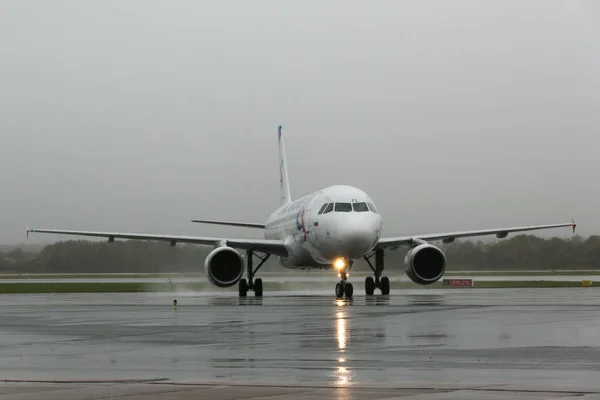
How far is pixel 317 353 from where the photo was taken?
48.6ft

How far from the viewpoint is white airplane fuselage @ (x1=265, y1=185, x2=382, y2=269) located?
37.5m

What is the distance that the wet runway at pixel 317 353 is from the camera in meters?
10.9

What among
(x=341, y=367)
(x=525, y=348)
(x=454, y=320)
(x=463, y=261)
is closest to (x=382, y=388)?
(x=341, y=367)

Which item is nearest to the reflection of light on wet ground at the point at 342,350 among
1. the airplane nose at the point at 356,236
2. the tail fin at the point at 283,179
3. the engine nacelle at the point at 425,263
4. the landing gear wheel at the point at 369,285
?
the airplane nose at the point at 356,236

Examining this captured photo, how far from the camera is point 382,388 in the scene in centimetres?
1067

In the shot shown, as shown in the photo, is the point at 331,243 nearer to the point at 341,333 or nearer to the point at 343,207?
the point at 343,207

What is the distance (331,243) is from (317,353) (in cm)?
2326

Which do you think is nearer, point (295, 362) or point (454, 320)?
point (295, 362)

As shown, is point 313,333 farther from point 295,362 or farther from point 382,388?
point 382,388

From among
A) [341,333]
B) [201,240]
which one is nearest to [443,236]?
[201,240]

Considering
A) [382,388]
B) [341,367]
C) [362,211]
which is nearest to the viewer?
[382,388]

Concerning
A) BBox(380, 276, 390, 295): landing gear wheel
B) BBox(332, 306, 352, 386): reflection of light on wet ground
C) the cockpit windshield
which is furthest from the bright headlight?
BBox(332, 306, 352, 386): reflection of light on wet ground

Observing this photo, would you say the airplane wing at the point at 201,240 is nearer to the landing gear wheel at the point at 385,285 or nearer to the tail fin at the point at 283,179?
the landing gear wheel at the point at 385,285

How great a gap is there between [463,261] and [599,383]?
55637 mm
